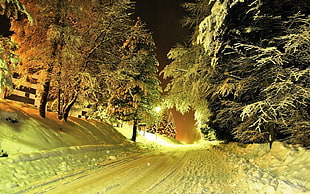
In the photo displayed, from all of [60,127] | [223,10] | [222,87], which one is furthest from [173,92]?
[60,127]

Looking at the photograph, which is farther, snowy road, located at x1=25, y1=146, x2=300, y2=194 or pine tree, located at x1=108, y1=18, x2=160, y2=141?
pine tree, located at x1=108, y1=18, x2=160, y2=141

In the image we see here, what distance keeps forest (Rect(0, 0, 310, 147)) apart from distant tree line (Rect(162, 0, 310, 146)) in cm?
3

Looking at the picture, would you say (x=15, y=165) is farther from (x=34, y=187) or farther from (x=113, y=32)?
(x=113, y=32)

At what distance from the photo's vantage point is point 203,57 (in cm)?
735

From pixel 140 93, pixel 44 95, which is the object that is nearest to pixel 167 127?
pixel 140 93

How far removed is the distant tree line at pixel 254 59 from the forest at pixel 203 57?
0.03 m

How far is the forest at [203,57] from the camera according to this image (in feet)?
17.9

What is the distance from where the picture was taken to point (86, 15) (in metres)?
A: 10.3

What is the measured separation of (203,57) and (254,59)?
2.33 meters

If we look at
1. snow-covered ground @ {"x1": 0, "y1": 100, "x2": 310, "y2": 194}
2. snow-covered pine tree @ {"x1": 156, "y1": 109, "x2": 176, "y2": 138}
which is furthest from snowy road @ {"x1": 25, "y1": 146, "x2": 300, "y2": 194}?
snow-covered pine tree @ {"x1": 156, "y1": 109, "x2": 176, "y2": 138}

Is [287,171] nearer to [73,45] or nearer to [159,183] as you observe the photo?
[159,183]

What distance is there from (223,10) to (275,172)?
16.6 feet

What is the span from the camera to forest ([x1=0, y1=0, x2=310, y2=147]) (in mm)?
5441

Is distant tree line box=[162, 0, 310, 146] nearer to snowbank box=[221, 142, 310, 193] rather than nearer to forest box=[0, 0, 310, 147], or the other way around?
forest box=[0, 0, 310, 147]
